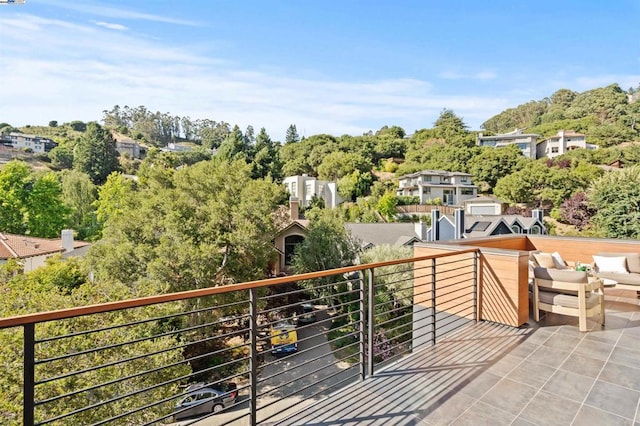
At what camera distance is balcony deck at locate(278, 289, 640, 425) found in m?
2.35

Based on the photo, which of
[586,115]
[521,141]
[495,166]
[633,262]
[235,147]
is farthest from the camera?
[586,115]

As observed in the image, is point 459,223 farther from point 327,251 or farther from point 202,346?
point 202,346

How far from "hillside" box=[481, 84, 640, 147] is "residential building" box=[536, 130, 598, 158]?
1.08 m

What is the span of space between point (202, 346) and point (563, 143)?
50.7 metres

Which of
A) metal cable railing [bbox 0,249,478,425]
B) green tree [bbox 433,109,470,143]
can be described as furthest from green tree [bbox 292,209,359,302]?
green tree [bbox 433,109,470,143]

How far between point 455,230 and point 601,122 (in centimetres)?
4267

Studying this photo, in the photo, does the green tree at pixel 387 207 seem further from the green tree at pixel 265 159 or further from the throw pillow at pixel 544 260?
the throw pillow at pixel 544 260

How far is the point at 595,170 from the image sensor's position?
32.9 m

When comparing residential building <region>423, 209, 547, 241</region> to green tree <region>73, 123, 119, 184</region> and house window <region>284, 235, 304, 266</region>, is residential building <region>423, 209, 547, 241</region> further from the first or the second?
green tree <region>73, 123, 119, 184</region>

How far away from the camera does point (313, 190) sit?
39.0m

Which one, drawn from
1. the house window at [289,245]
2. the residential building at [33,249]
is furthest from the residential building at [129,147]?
the house window at [289,245]

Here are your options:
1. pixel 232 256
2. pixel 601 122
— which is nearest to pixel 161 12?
pixel 232 256

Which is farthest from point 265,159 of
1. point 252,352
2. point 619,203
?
point 252,352

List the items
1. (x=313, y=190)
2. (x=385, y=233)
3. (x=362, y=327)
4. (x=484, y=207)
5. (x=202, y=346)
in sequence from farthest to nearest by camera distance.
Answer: (x=313, y=190), (x=484, y=207), (x=385, y=233), (x=202, y=346), (x=362, y=327)
